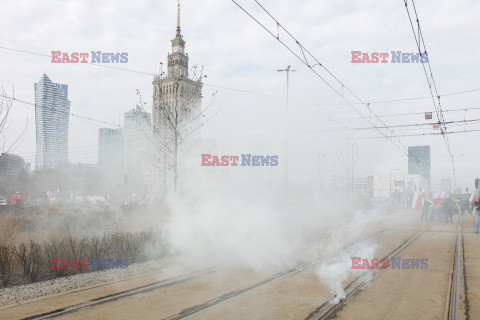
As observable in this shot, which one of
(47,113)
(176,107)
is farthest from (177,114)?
(47,113)

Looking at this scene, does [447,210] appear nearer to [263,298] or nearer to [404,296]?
[404,296]

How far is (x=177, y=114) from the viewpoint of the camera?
592 inches

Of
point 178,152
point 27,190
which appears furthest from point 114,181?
point 178,152

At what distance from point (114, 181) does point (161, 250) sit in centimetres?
7063

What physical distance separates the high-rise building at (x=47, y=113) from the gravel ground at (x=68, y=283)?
A: 818 cm

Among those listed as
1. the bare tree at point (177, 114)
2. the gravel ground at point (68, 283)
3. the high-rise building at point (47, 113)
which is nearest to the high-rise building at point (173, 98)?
the bare tree at point (177, 114)

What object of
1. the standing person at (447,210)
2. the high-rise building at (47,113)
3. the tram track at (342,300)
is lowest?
the standing person at (447,210)

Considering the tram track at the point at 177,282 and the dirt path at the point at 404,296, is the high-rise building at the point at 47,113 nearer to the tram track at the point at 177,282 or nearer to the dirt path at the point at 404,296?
the tram track at the point at 177,282

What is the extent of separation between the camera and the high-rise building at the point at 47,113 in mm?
78613

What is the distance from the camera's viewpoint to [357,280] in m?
7.24

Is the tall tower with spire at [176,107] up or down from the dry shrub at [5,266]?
up

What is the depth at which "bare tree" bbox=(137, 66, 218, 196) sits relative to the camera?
15250mm

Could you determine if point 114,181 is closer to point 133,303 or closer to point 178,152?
point 178,152

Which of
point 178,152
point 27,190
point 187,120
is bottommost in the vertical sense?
point 27,190
